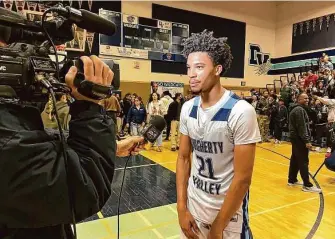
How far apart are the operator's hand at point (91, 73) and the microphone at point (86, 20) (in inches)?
5.9

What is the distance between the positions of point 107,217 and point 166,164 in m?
3.18

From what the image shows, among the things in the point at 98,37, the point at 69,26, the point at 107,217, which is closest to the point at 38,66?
the point at 69,26

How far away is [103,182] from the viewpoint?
711 mm

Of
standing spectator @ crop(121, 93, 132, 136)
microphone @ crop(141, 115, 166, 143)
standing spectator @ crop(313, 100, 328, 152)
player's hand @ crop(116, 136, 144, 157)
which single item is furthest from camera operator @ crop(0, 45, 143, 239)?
standing spectator @ crop(313, 100, 328, 152)

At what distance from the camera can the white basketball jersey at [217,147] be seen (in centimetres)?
147

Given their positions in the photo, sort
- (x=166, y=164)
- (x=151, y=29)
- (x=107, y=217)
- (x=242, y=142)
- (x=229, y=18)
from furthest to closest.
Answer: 1. (x=229, y=18)
2. (x=151, y=29)
3. (x=166, y=164)
4. (x=107, y=217)
5. (x=242, y=142)

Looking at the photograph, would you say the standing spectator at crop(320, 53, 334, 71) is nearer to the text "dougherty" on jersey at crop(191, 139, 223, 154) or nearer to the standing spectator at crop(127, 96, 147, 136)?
the standing spectator at crop(127, 96, 147, 136)

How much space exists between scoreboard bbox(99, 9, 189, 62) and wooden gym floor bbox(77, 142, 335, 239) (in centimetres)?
653

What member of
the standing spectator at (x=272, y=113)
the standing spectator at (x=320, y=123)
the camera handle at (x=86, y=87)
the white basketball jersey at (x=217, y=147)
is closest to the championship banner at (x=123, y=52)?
the standing spectator at (x=272, y=113)

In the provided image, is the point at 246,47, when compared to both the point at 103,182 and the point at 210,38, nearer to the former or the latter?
the point at 210,38

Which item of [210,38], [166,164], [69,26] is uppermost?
[210,38]

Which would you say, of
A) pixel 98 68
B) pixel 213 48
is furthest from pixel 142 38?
pixel 98 68

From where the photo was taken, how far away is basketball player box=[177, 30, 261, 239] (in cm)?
145

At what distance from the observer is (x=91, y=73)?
2.50 ft
